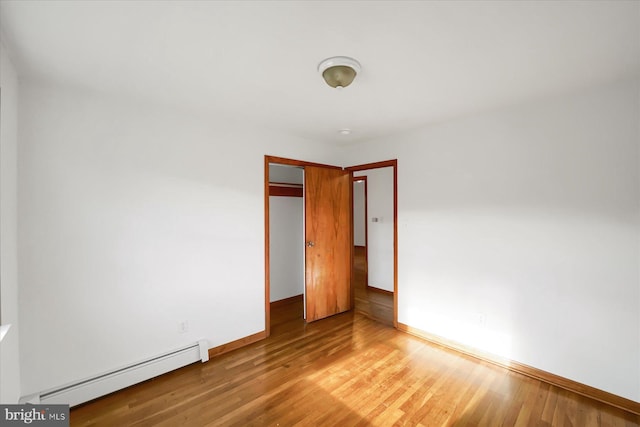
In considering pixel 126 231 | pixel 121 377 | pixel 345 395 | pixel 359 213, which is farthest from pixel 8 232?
pixel 359 213

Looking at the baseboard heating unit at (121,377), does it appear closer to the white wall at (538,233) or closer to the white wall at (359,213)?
the white wall at (538,233)

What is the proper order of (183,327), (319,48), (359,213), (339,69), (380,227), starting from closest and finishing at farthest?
(319,48) < (339,69) < (183,327) < (380,227) < (359,213)

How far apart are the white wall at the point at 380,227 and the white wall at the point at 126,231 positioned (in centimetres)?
264

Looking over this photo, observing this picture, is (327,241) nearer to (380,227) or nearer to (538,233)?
(380,227)

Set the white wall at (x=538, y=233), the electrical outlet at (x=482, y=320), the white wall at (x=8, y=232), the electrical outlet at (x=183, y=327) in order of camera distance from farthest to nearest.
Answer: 1. the electrical outlet at (x=482, y=320)
2. the electrical outlet at (x=183, y=327)
3. the white wall at (x=538, y=233)
4. the white wall at (x=8, y=232)

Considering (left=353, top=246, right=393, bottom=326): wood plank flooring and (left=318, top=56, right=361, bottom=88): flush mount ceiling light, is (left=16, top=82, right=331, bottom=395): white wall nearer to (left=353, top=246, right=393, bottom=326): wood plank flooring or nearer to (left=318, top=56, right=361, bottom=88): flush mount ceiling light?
(left=318, top=56, right=361, bottom=88): flush mount ceiling light

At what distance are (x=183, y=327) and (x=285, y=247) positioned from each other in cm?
202

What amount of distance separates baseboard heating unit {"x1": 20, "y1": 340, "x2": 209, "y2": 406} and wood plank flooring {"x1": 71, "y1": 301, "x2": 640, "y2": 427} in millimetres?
64

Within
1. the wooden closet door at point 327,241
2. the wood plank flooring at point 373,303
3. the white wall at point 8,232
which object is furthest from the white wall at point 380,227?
the white wall at point 8,232

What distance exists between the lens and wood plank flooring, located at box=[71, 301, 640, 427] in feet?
6.13

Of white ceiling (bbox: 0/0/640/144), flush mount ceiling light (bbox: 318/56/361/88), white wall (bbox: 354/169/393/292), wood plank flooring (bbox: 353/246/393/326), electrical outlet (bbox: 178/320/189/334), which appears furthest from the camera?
white wall (bbox: 354/169/393/292)

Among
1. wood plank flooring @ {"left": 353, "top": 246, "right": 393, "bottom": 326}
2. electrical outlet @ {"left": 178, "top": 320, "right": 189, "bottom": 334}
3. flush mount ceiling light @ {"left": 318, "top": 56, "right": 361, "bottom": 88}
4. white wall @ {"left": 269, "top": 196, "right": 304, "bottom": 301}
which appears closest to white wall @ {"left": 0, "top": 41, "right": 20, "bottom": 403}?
electrical outlet @ {"left": 178, "top": 320, "right": 189, "bottom": 334}

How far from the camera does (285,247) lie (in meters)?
4.36

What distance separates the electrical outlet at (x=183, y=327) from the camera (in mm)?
2548
